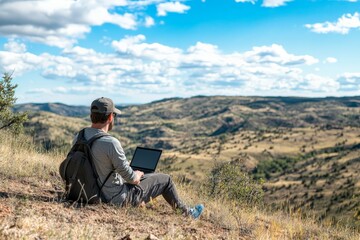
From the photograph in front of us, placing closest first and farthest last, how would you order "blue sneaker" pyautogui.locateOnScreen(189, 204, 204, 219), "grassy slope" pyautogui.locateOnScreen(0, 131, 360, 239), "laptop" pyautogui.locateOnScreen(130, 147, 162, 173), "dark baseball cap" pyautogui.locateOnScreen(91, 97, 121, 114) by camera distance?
"grassy slope" pyautogui.locateOnScreen(0, 131, 360, 239) → "dark baseball cap" pyautogui.locateOnScreen(91, 97, 121, 114) → "blue sneaker" pyautogui.locateOnScreen(189, 204, 204, 219) → "laptop" pyautogui.locateOnScreen(130, 147, 162, 173)

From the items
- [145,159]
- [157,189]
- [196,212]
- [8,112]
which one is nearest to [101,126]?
[145,159]

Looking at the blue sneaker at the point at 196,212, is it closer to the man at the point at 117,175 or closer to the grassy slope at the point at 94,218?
the man at the point at 117,175

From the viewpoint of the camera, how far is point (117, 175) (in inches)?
257

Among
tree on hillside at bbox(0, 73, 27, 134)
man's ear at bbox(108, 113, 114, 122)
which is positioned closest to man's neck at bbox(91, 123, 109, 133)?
man's ear at bbox(108, 113, 114, 122)

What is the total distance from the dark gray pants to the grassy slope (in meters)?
0.19

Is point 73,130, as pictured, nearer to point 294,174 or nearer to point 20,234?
point 294,174

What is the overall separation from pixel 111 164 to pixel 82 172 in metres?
0.44

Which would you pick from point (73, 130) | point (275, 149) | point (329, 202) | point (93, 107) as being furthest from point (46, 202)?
point (73, 130)

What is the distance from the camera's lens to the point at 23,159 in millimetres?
8984

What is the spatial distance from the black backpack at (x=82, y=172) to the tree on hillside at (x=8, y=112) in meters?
5.78

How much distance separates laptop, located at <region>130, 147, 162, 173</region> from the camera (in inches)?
287

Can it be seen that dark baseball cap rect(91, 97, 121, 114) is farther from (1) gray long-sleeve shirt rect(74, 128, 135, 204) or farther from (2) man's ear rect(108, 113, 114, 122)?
(1) gray long-sleeve shirt rect(74, 128, 135, 204)

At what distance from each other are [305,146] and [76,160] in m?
123

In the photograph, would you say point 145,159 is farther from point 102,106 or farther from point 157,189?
point 102,106
